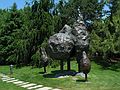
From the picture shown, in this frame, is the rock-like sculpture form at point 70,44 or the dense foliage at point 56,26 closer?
the rock-like sculpture form at point 70,44

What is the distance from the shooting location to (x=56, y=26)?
30.4m

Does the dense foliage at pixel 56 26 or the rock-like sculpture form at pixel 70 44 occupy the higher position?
the dense foliage at pixel 56 26

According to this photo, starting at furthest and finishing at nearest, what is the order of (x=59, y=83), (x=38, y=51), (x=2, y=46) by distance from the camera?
(x=2, y=46), (x=38, y=51), (x=59, y=83)

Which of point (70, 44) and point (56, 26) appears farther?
point (56, 26)

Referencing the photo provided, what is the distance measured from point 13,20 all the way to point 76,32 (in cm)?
1933

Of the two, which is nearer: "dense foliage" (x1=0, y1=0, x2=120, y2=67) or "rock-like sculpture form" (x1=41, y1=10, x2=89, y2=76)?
"rock-like sculpture form" (x1=41, y1=10, x2=89, y2=76)

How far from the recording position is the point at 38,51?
2855 cm

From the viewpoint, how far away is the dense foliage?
29.7m

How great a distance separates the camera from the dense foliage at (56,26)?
29.7 m

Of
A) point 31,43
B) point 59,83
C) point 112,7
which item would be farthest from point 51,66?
point 112,7

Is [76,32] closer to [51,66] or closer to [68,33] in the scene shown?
[68,33]

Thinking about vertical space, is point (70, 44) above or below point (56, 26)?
below

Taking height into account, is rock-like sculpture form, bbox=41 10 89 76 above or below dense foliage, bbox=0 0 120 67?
below

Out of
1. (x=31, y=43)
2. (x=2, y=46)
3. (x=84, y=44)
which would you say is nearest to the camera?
(x=84, y=44)
